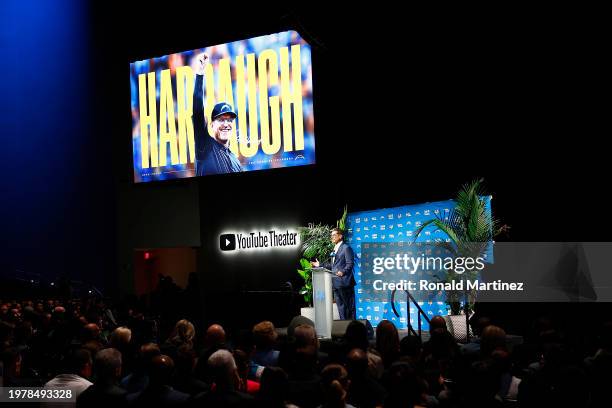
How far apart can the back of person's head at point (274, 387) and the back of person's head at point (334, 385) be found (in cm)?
22

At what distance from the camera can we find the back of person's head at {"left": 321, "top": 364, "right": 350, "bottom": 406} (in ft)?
11.7

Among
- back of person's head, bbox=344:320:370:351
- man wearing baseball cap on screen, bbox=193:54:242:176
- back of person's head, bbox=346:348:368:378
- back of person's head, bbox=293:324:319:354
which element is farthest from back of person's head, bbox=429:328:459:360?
man wearing baseball cap on screen, bbox=193:54:242:176

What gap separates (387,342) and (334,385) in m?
1.94

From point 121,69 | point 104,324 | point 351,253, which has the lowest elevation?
point 104,324

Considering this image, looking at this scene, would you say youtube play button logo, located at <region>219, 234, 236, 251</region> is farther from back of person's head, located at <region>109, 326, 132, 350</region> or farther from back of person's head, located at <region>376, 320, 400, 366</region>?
back of person's head, located at <region>376, 320, 400, 366</region>

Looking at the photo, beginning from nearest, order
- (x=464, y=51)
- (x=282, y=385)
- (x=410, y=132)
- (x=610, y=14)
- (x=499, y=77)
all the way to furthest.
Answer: (x=282, y=385)
(x=610, y=14)
(x=499, y=77)
(x=464, y=51)
(x=410, y=132)

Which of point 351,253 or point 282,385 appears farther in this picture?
point 351,253

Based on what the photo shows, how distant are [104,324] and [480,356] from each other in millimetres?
7842

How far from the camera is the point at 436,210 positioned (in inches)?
406

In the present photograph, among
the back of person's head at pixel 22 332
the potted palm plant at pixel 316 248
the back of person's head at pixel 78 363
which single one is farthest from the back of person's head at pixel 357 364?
the potted palm plant at pixel 316 248

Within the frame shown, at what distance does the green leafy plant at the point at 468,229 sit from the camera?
30.5 ft

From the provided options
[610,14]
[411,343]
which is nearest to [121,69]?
[610,14]

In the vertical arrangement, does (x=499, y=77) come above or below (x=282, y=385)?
above

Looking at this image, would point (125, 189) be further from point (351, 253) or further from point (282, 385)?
point (282, 385)
